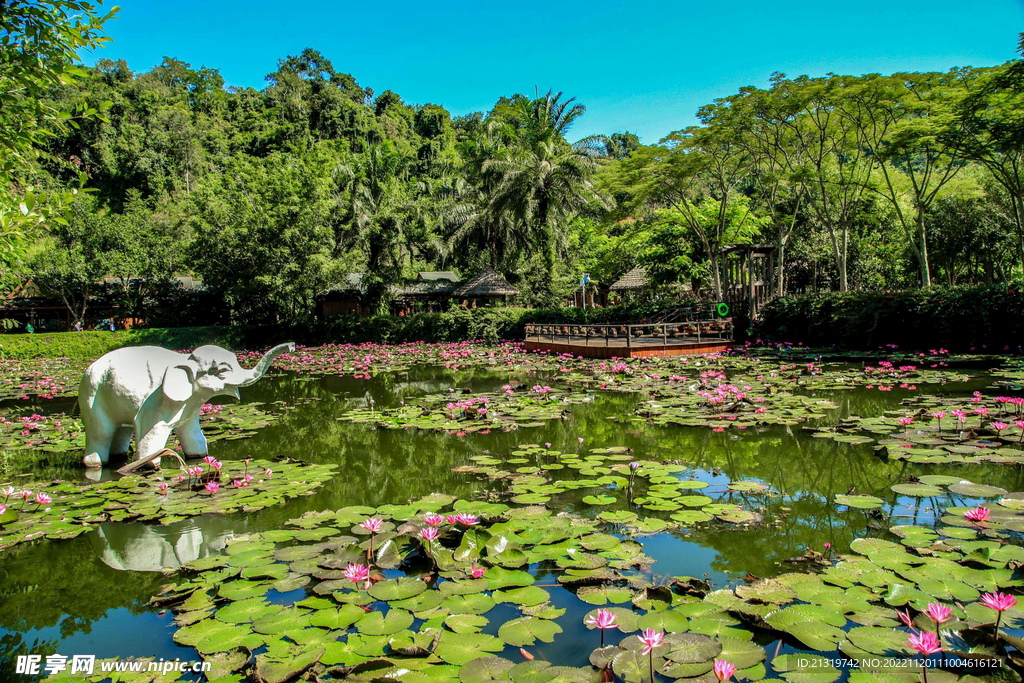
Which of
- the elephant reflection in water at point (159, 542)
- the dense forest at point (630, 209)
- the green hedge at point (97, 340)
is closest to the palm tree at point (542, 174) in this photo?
the dense forest at point (630, 209)

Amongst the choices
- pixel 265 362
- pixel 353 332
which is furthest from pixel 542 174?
pixel 265 362

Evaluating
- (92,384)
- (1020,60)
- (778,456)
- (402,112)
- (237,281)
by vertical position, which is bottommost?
(778,456)

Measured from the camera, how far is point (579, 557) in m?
2.88

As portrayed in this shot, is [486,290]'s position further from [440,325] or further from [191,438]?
[191,438]

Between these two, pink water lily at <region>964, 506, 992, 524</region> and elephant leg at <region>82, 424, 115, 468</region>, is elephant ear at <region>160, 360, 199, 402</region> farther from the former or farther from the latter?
pink water lily at <region>964, 506, 992, 524</region>

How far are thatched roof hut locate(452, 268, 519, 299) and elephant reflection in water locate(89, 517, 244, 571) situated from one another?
21.0 m

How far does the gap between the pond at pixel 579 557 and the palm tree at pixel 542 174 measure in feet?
62.7

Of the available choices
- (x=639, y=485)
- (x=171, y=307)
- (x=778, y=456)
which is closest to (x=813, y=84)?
(x=778, y=456)

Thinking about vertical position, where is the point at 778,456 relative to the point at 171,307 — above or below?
below

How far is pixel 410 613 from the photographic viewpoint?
245 cm

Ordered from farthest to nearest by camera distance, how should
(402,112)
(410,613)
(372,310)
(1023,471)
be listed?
(402,112)
(372,310)
(1023,471)
(410,613)

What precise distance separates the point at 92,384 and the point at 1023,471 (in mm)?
7272

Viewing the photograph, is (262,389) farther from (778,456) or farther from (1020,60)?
(1020,60)

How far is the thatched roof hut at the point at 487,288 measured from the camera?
80.5 ft
